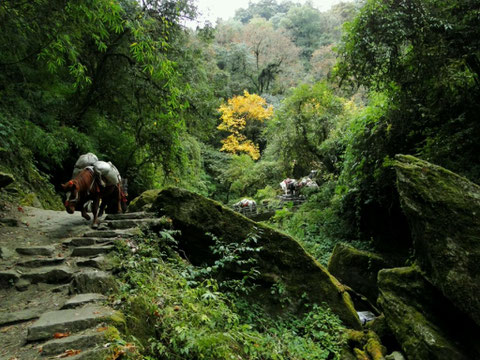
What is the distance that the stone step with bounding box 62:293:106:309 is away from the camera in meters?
2.83

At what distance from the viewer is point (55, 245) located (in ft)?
14.8

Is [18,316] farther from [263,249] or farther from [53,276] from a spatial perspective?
[263,249]

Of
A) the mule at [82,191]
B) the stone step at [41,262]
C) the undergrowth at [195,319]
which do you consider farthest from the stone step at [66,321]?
the mule at [82,191]

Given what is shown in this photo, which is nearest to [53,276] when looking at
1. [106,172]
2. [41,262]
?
[41,262]

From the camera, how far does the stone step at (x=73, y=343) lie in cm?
221

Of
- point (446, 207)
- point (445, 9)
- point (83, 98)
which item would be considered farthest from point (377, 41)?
point (83, 98)

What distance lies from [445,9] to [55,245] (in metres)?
8.64

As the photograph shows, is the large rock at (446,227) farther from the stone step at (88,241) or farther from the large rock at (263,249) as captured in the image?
the stone step at (88,241)

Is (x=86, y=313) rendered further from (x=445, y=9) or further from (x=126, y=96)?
(x=126, y=96)

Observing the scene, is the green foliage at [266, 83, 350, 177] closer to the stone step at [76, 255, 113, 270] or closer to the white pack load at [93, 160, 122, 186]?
the white pack load at [93, 160, 122, 186]

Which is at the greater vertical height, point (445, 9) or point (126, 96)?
point (445, 9)

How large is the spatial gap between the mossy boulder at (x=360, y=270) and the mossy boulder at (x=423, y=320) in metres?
1.98

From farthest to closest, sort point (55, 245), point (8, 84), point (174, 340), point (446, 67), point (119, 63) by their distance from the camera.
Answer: point (119, 63)
point (8, 84)
point (446, 67)
point (55, 245)
point (174, 340)

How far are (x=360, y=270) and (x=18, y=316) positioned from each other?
745cm
